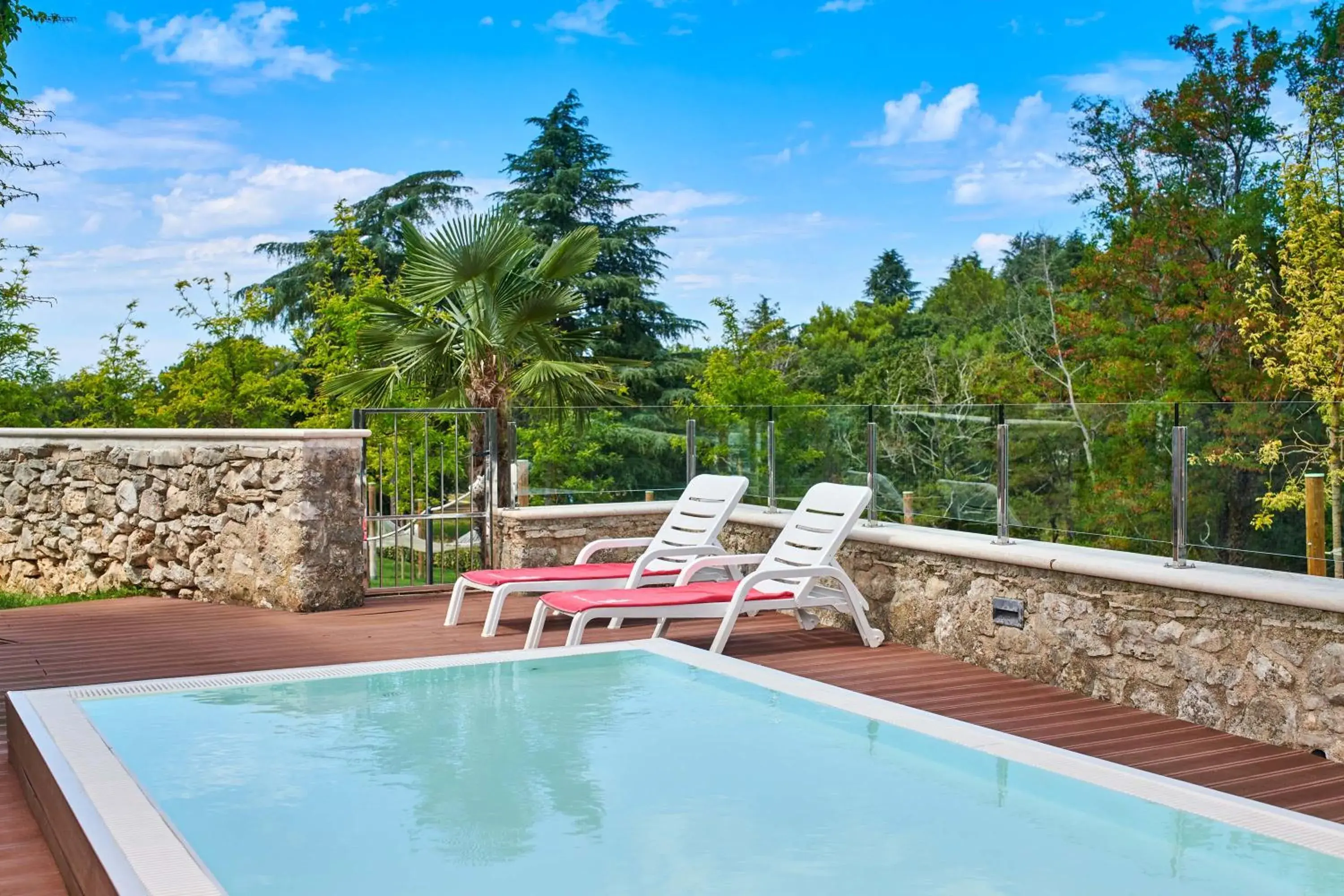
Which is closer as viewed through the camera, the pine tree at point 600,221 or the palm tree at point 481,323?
the palm tree at point 481,323

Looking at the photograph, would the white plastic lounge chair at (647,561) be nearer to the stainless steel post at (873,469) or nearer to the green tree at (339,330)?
the stainless steel post at (873,469)

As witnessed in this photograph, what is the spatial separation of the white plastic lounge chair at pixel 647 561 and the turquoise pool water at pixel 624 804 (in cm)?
258

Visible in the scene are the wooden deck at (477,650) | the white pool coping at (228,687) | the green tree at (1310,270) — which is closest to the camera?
the white pool coping at (228,687)

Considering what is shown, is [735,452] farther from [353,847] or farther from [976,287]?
[976,287]

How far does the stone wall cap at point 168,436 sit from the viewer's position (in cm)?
943

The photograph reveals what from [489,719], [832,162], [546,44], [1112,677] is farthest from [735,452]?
[832,162]

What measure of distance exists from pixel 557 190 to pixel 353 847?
1170 inches

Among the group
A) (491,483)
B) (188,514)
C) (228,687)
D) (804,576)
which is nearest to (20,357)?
(188,514)

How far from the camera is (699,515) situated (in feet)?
31.0

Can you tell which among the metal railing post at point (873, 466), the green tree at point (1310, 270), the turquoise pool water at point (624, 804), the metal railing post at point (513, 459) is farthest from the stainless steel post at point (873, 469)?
the green tree at point (1310, 270)

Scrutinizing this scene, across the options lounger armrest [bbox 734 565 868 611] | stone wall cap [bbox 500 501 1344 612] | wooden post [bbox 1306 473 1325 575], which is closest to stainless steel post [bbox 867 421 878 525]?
stone wall cap [bbox 500 501 1344 612]

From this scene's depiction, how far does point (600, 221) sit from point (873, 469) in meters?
25.3

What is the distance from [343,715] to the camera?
559 cm

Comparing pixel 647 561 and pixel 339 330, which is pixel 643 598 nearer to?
pixel 647 561
